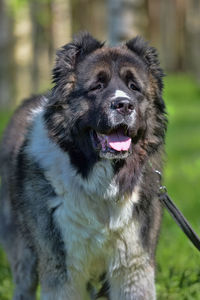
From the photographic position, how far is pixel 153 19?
38.5 metres

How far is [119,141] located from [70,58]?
0.73 meters

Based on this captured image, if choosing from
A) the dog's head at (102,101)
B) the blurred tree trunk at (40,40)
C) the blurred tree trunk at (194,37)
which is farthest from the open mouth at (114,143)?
the blurred tree trunk at (194,37)

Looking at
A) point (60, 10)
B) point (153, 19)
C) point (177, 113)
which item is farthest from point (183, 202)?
point (153, 19)

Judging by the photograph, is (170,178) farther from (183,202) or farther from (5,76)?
(5,76)

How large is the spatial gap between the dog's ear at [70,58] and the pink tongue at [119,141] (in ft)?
1.73

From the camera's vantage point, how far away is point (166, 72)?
2628 centimetres

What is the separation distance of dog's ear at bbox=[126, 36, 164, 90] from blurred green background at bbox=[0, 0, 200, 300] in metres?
1.70

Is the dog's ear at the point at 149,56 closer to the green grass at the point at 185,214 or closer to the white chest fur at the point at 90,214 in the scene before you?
the white chest fur at the point at 90,214

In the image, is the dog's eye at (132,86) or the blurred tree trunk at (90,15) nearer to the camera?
the dog's eye at (132,86)

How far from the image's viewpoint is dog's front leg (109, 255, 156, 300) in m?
4.84

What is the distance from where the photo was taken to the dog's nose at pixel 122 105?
4.45 meters

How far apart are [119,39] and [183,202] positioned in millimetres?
4135

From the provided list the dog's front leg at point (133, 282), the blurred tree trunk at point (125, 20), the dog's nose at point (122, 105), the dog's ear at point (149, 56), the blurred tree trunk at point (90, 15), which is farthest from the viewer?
the blurred tree trunk at point (90, 15)

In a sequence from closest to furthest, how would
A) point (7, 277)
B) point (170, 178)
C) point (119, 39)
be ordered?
point (7, 277)
point (170, 178)
point (119, 39)
